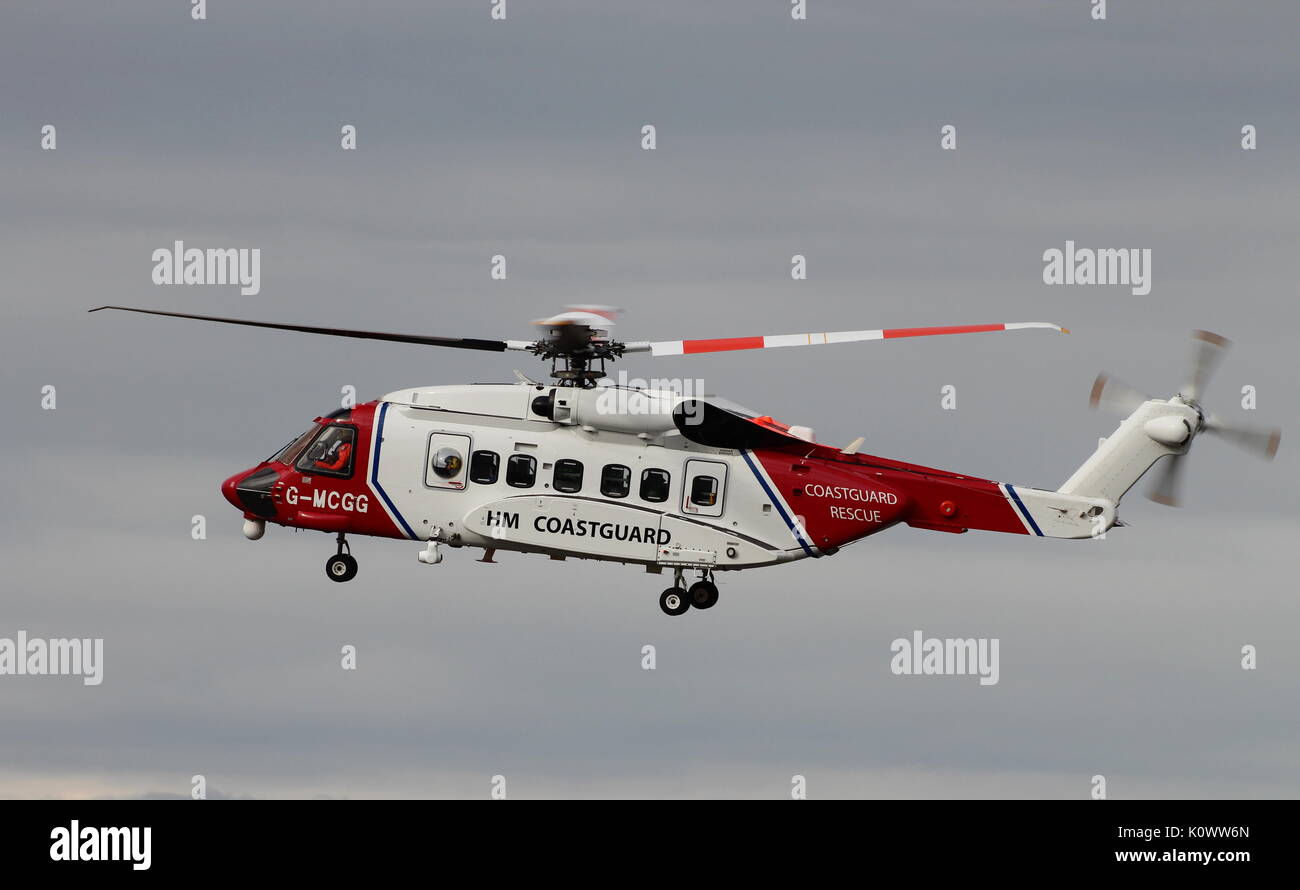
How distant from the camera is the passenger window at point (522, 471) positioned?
4953cm

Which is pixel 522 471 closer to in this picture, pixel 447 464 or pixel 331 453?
pixel 447 464

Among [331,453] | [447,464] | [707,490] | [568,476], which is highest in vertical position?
[331,453]

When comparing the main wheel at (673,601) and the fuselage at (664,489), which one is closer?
the fuselage at (664,489)

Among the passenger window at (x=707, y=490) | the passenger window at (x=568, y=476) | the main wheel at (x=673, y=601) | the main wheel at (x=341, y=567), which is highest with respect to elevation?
the passenger window at (x=568, y=476)

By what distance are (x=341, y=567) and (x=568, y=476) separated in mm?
6224

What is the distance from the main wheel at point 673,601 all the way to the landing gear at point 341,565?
7402mm

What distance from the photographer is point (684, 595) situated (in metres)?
49.9

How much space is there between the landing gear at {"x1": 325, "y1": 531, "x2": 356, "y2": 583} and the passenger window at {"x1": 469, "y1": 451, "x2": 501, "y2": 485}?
155 inches

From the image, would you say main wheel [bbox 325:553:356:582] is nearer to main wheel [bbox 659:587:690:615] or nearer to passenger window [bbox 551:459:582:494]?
passenger window [bbox 551:459:582:494]

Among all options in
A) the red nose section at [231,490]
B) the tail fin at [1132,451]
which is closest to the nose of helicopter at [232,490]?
the red nose section at [231,490]

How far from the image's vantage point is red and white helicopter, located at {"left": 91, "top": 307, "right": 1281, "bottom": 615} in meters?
49.1

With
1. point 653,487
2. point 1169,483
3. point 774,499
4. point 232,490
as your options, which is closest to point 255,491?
point 232,490

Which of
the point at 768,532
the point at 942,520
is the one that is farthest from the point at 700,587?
the point at 942,520

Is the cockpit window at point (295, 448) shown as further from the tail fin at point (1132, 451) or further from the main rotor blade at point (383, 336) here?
the tail fin at point (1132, 451)
